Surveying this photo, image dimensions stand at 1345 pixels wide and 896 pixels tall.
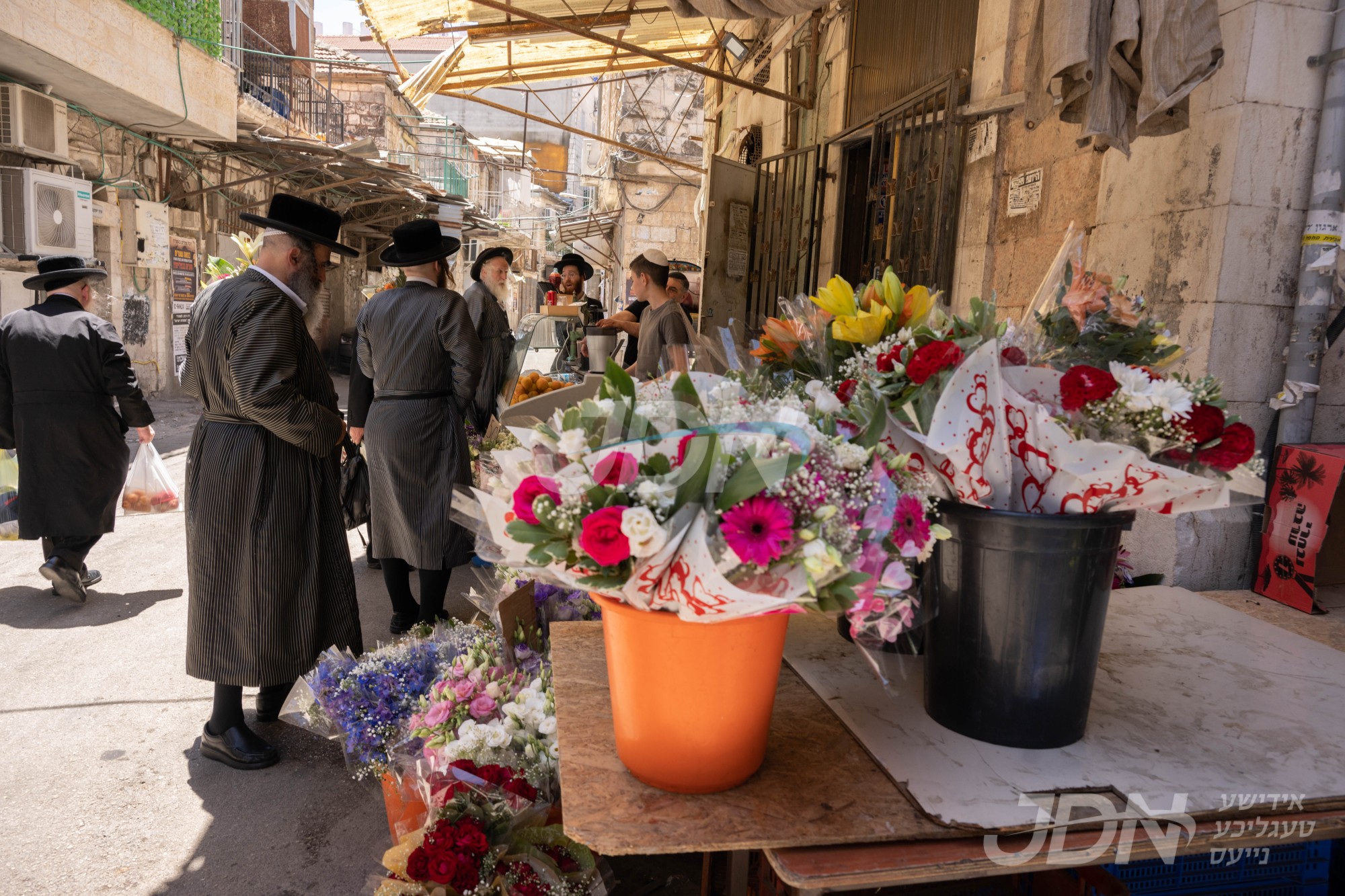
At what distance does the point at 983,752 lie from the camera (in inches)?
58.5

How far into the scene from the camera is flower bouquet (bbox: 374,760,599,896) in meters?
1.86

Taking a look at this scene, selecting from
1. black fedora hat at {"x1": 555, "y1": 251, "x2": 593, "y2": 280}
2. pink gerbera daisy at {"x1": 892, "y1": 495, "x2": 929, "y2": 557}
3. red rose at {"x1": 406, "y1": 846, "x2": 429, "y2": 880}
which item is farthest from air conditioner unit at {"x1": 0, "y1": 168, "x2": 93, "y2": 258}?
pink gerbera daisy at {"x1": 892, "y1": 495, "x2": 929, "y2": 557}

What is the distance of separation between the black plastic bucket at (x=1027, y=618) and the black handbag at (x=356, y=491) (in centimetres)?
372

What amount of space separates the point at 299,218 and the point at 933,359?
2637mm

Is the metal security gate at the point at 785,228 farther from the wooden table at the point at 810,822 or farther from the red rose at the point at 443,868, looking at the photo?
the wooden table at the point at 810,822

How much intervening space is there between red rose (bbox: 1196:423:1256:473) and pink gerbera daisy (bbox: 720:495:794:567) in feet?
2.60

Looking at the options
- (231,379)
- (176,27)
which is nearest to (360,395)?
(231,379)

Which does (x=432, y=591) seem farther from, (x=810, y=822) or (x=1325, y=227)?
(x=1325, y=227)

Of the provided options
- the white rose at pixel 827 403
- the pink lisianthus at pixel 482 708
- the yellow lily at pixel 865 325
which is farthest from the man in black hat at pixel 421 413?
the white rose at pixel 827 403

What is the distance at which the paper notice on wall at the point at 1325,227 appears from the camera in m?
3.01

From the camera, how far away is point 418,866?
6.10ft

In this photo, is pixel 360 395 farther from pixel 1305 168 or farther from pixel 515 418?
pixel 1305 168

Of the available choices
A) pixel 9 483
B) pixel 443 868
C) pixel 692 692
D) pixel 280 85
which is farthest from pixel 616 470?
pixel 280 85

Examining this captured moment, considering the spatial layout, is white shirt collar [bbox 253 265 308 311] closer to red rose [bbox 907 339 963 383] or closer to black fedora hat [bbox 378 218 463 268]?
black fedora hat [bbox 378 218 463 268]
